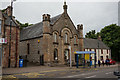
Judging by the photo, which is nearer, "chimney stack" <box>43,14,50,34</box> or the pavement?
the pavement

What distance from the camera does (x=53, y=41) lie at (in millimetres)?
27734

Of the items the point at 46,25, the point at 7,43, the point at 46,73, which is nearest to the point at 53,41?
the point at 46,25

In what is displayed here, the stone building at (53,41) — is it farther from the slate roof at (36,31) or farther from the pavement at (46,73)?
the pavement at (46,73)

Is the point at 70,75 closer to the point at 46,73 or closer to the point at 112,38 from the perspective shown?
the point at 46,73

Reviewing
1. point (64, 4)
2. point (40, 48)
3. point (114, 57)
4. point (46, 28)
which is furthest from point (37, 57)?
point (114, 57)

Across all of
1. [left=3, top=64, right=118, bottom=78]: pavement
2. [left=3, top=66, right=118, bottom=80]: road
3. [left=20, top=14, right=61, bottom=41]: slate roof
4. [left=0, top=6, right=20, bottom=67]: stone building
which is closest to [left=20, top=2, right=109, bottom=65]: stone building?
[left=20, top=14, right=61, bottom=41]: slate roof

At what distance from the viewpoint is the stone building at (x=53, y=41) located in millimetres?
26548

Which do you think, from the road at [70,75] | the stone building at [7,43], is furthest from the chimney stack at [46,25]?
the road at [70,75]

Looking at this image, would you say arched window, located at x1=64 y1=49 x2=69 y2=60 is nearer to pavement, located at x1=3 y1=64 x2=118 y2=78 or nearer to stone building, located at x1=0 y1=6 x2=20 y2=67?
stone building, located at x1=0 y1=6 x2=20 y2=67

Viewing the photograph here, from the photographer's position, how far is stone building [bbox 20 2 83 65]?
2655cm

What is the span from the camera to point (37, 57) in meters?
28.4

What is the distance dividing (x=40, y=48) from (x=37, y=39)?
2.30 meters

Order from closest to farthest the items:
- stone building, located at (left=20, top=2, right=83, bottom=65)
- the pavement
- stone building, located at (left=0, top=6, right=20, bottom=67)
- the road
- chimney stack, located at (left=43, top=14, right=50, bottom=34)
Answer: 1. the road
2. the pavement
3. stone building, located at (left=0, top=6, right=20, bottom=67)
4. chimney stack, located at (left=43, top=14, right=50, bottom=34)
5. stone building, located at (left=20, top=2, right=83, bottom=65)

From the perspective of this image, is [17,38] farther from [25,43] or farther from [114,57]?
[114,57]
